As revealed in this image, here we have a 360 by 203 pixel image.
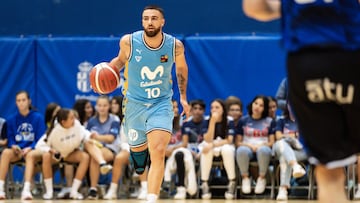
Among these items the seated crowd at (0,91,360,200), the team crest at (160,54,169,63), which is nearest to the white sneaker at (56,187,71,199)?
the seated crowd at (0,91,360,200)

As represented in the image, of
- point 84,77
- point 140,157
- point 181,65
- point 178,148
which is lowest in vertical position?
point 140,157

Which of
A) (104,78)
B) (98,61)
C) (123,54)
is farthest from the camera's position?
(98,61)

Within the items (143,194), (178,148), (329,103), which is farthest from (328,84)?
(178,148)

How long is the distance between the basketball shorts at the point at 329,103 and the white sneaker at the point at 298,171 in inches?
307

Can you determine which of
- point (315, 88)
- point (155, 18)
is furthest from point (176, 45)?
point (315, 88)

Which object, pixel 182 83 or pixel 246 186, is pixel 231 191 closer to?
pixel 246 186

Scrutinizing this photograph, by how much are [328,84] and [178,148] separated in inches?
351

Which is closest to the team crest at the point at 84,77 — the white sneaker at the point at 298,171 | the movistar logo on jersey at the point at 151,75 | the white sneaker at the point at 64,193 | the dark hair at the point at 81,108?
the dark hair at the point at 81,108

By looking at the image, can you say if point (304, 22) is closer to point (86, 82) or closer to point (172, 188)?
point (172, 188)

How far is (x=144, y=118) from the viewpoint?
855cm

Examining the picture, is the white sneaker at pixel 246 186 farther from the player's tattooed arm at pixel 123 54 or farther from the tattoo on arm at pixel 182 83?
the player's tattooed arm at pixel 123 54

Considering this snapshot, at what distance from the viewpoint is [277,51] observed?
45.9 ft

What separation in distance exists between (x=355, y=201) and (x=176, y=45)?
437 cm

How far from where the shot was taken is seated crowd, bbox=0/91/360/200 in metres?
12.3
